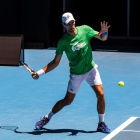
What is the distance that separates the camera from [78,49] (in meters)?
9.78

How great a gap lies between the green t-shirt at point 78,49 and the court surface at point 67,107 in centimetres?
121

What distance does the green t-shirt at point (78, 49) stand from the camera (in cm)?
979

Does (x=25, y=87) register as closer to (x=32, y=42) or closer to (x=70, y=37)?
(x=70, y=37)

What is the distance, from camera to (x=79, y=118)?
36.1ft

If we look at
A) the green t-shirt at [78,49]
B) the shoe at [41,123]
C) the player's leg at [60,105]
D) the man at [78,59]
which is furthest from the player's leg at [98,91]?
the shoe at [41,123]

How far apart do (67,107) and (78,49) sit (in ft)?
8.67

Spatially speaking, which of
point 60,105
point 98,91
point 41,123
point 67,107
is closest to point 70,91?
point 60,105

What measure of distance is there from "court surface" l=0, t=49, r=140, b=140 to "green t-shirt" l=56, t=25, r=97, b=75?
121 cm

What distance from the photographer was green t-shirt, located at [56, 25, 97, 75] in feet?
32.1

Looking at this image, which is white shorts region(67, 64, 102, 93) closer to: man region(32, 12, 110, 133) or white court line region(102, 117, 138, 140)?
man region(32, 12, 110, 133)

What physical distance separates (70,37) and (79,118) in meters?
2.01

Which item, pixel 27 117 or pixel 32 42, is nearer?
pixel 27 117

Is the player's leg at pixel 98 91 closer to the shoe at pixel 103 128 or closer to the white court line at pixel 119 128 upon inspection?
the shoe at pixel 103 128

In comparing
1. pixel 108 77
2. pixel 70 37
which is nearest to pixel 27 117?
pixel 70 37
